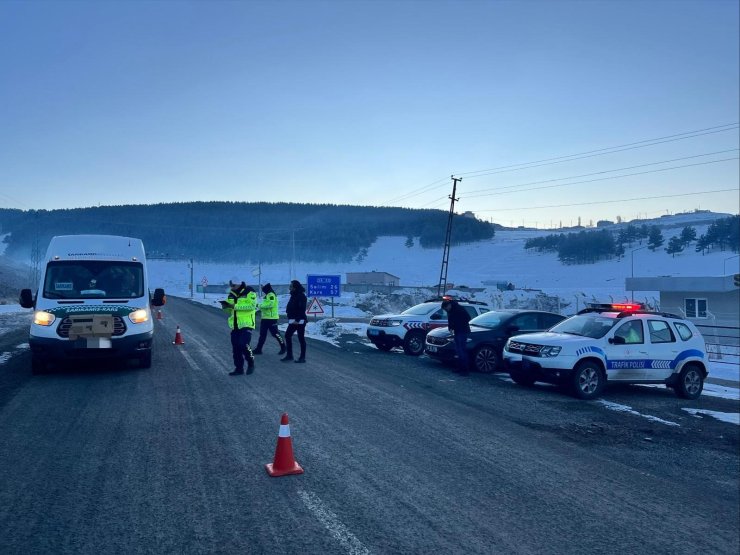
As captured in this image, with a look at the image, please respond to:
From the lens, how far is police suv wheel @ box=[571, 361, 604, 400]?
11031mm

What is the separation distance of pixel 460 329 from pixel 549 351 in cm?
250

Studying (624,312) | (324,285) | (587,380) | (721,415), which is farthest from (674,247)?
(587,380)

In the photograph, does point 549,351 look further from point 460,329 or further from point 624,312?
point 460,329

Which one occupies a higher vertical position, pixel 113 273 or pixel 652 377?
pixel 113 273

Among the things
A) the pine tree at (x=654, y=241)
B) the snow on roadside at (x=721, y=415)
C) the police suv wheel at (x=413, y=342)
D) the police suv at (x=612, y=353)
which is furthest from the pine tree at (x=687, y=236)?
the snow on roadside at (x=721, y=415)

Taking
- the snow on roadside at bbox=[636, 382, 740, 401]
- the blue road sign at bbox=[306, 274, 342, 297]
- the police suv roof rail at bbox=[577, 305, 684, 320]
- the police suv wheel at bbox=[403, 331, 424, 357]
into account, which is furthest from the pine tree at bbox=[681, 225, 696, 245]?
the police suv roof rail at bbox=[577, 305, 684, 320]

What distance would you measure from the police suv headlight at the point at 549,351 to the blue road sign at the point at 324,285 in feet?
55.3

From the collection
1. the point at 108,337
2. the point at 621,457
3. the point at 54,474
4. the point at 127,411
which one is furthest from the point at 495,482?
the point at 108,337

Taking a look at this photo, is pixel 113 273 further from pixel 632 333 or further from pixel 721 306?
pixel 721 306

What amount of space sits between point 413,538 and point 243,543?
1249 millimetres

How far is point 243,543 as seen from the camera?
13.8 feet

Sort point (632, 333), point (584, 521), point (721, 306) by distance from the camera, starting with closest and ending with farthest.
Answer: point (584, 521) → point (632, 333) → point (721, 306)

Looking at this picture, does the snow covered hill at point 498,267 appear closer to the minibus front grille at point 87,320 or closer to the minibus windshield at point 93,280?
the minibus windshield at point 93,280

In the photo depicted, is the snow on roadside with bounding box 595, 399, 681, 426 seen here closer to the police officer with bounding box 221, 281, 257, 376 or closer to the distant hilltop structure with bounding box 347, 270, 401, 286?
the police officer with bounding box 221, 281, 257, 376
